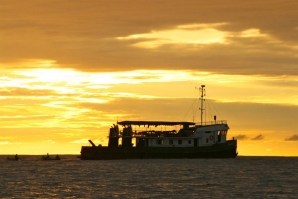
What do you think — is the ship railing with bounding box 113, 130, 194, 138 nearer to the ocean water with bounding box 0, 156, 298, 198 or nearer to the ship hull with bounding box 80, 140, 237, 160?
the ship hull with bounding box 80, 140, 237, 160

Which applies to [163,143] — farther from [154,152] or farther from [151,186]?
[151,186]

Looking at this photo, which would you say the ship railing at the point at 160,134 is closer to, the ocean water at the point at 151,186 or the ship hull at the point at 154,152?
the ship hull at the point at 154,152

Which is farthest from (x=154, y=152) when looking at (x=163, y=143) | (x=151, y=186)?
(x=151, y=186)

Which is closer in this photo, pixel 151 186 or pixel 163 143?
pixel 151 186

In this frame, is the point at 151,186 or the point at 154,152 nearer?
the point at 151,186

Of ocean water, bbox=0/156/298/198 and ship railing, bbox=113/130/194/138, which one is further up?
ship railing, bbox=113/130/194/138

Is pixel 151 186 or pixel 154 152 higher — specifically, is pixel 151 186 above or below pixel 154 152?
below

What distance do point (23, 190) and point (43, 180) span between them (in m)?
14.5

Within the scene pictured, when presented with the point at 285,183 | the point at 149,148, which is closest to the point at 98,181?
the point at 285,183

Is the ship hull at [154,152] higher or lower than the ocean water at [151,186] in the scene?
higher

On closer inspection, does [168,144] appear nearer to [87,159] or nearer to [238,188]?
[87,159]

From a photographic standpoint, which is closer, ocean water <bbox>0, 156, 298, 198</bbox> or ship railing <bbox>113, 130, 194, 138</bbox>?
ocean water <bbox>0, 156, 298, 198</bbox>

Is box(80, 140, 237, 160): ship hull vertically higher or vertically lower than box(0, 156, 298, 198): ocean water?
higher

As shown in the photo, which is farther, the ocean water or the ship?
the ship
